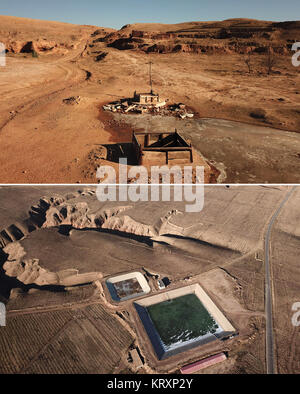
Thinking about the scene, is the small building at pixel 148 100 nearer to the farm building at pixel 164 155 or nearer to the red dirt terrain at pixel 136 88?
the red dirt terrain at pixel 136 88

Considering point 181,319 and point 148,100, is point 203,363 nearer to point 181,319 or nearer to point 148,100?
point 181,319

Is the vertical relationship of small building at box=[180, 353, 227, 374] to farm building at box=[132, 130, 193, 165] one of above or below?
below

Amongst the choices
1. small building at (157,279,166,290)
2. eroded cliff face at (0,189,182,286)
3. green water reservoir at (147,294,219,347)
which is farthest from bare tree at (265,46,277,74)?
green water reservoir at (147,294,219,347)

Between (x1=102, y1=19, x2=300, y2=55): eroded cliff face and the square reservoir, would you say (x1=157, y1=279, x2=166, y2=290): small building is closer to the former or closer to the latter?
the square reservoir

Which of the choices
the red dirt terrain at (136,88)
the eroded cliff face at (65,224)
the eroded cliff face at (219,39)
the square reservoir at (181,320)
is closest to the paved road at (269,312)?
the square reservoir at (181,320)
